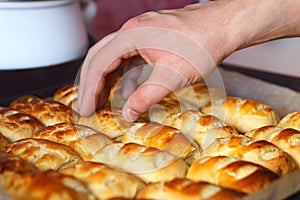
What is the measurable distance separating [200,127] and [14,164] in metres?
0.58

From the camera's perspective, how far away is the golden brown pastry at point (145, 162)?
1.32 m

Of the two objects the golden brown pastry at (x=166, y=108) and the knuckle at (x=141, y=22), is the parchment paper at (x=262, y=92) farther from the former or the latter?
the knuckle at (x=141, y=22)

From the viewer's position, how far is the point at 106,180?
1231 mm

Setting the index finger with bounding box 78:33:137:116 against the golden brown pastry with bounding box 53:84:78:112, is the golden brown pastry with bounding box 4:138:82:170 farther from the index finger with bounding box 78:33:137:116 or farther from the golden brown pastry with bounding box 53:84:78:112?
the golden brown pastry with bounding box 53:84:78:112

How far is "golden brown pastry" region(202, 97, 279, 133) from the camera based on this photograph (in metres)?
1.69

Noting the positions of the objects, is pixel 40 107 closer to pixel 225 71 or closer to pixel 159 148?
pixel 159 148

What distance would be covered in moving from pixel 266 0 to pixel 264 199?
25.6 inches

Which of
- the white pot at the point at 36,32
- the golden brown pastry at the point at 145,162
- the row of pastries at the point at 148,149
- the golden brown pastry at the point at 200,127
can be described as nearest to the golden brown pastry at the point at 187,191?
the row of pastries at the point at 148,149

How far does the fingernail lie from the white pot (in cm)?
49

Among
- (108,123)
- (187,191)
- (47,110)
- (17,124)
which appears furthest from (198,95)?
(187,191)

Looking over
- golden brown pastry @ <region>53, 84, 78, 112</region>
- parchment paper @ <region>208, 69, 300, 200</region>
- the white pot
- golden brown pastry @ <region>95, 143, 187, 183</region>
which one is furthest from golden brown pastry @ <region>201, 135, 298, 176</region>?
the white pot

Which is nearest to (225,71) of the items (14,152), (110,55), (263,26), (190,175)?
(263,26)

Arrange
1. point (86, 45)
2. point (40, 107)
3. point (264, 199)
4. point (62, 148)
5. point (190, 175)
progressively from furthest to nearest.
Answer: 1. point (86, 45)
2. point (40, 107)
3. point (62, 148)
4. point (190, 175)
5. point (264, 199)

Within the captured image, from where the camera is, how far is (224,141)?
145 centimetres
